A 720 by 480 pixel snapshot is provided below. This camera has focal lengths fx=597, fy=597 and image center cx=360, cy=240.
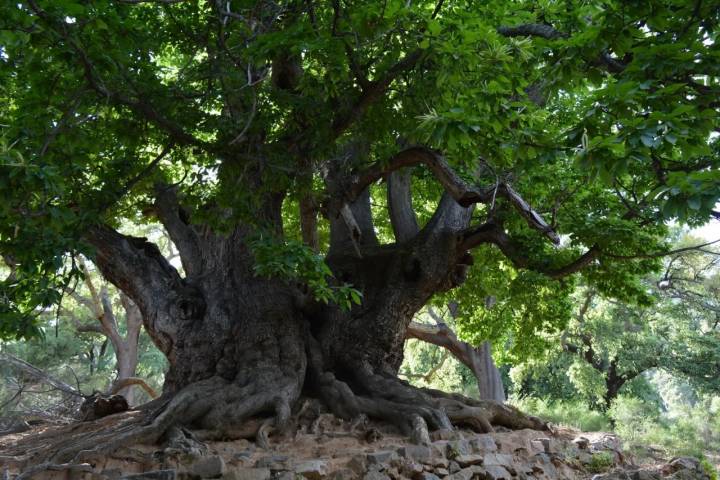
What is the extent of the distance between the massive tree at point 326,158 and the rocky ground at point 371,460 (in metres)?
0.34

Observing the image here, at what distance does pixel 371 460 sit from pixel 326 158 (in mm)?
2873

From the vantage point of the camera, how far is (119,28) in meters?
4.52

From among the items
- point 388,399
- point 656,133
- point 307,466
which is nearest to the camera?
point 656,133

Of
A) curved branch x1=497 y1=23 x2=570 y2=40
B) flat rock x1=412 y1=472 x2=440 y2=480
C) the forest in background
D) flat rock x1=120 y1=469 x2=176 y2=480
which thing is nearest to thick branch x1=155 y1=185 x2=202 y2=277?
flat rock x1=120 y1=469 x2=176 y2=480

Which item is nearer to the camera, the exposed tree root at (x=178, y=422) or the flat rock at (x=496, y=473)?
the exposed tree root at (x=178, y=422)

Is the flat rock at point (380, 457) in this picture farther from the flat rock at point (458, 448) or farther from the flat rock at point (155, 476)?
the flat rock at point (155, 476)

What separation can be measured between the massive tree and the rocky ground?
1.13ft

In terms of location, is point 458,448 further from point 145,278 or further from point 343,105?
point 145,278

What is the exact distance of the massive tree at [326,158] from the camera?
135 inches

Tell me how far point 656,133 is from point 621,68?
4.00 feet

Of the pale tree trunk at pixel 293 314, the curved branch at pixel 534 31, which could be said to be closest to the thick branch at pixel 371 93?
the pale tree trunk at pixel 293 314

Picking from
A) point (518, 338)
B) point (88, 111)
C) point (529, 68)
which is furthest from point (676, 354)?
point (88, 111)

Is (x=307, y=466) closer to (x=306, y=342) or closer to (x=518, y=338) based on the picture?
(x=306, y=342)

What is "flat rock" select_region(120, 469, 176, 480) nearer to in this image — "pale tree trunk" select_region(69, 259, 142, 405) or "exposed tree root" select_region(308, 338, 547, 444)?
"exposed tree root" select_region(308, 338, 547, 444)
